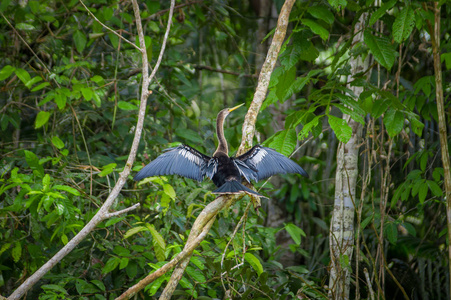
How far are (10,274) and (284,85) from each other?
283cm

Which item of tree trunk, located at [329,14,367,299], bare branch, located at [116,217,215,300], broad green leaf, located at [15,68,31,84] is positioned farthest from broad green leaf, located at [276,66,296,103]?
broad green leaf, located at [15,68,31,84]

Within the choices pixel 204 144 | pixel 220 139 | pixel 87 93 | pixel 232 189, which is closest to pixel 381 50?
pixel 232 189

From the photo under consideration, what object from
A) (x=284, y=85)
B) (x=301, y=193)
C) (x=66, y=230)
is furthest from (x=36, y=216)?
(x=301, y=193)

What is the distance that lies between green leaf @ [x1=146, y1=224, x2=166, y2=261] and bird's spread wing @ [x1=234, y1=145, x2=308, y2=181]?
32.9 inches

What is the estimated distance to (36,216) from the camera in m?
3.56

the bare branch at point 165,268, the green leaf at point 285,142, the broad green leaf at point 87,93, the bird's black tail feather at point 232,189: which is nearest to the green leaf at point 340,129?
the green leaf at point 285,142

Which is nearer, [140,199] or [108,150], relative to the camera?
[140,199]

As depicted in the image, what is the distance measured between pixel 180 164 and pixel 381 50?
Answer: 4.97ft

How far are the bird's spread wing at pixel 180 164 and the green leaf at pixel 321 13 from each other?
1259 millimetres

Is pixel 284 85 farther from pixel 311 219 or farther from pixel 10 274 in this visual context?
pixel 311 219

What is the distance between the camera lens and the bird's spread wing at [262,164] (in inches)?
125

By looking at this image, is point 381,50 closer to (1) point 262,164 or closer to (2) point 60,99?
(1) point 262,164

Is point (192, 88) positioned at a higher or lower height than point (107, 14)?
lower

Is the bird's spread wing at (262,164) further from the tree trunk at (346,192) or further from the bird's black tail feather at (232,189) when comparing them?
the tree trunk at (346,192)
